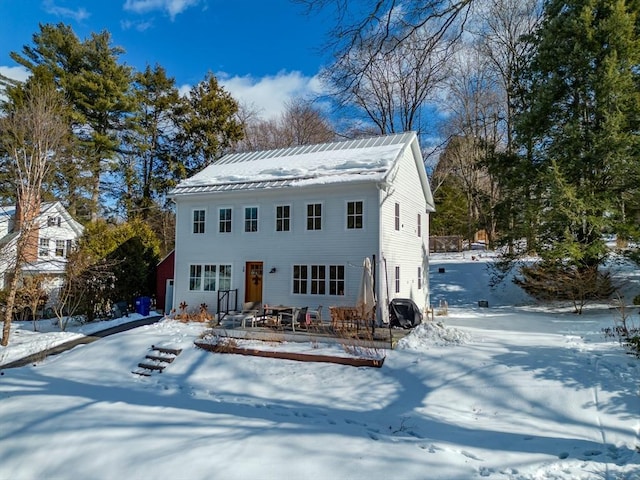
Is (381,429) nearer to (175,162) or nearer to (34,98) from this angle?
(34,98)

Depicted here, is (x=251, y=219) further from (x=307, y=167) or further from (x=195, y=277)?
(x=195, y=277)

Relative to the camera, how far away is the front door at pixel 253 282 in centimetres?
1478

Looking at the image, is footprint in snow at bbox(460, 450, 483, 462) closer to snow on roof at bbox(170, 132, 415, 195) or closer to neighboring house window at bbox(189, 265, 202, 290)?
snow on roof at bbox(170, 132, 415, 195)

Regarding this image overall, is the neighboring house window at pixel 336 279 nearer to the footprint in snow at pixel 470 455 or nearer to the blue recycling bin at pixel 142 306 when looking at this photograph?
the footprint in snow at pixel 470 455

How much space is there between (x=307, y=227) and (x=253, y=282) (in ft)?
10.2

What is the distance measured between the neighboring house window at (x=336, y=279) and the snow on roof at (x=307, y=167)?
117 inches

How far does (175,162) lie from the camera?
30.7 meters

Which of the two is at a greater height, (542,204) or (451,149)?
(451,149)

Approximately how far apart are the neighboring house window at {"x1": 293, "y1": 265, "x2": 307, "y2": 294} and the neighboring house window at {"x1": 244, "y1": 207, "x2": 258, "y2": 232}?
2.36 m

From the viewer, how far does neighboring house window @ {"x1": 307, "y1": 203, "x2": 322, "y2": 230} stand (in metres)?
13.8

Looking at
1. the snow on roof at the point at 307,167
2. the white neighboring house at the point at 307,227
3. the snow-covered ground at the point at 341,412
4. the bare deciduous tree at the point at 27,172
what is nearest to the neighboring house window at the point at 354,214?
the white neighboring house at the point at 307,227

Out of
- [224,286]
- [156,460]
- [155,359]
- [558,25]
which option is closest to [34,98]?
[224,286]

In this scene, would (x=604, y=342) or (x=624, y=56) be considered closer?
(x=604, y=342)

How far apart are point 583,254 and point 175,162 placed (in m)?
27.6
